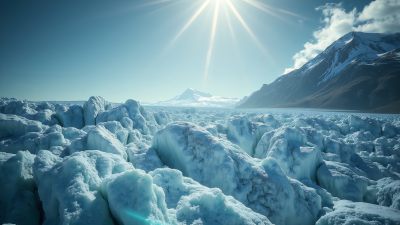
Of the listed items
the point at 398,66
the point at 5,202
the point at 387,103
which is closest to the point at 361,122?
the point at 5,202

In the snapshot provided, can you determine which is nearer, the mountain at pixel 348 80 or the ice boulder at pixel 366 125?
the ice boulder at pixel 366 125

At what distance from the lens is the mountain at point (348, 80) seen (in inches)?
4151

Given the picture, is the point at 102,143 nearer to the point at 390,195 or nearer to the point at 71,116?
the point at 390,195

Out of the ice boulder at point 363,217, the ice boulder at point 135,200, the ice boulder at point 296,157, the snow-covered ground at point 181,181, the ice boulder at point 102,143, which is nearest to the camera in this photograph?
the ice boulder at point 135,200

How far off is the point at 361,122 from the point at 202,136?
32.2 meters

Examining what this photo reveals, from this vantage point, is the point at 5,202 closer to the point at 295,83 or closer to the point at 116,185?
the point at 116,185

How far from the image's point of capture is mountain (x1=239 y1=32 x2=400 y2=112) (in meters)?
105

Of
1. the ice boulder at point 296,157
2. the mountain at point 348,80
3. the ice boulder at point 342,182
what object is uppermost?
the mountain at point 348,80

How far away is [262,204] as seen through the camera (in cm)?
857

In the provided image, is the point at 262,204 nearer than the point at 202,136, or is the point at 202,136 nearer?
the point at 262,204

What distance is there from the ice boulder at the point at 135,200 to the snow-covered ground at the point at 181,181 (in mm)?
19

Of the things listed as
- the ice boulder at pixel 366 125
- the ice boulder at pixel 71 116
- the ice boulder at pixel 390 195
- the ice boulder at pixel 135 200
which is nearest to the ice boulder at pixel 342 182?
the ice boulder at pixel 390 195

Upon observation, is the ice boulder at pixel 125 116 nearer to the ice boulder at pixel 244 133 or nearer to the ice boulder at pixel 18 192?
the ice boulder at pixel 244 133

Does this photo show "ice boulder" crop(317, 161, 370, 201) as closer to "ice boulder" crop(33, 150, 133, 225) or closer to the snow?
"ice boulder" crop(33, 150, 133, 225)
